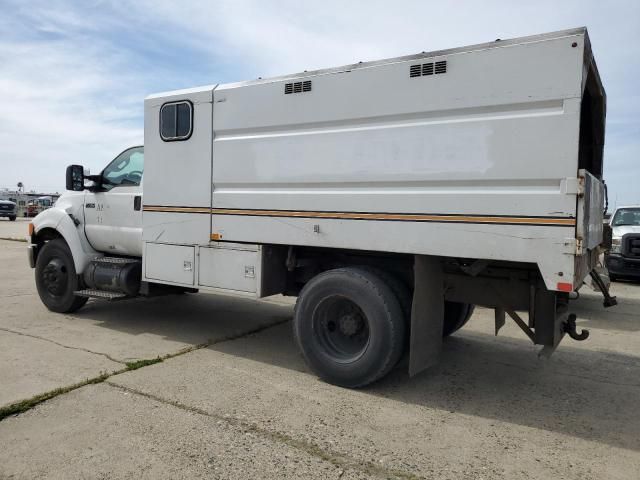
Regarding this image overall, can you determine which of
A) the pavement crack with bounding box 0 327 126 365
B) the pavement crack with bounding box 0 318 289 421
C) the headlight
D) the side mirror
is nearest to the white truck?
the pavement crack with bounding box 0 318 289 421

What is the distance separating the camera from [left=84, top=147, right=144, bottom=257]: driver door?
625cm

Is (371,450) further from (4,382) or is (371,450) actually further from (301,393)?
(4,382)

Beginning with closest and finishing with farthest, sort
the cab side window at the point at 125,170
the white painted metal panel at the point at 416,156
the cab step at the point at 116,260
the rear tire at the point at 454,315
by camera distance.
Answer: the white painted metal panel at the point at 416,156
the rear tire at the point at 454,315
the cab step at the point at 116,260
the cab side window at the point at 125,170

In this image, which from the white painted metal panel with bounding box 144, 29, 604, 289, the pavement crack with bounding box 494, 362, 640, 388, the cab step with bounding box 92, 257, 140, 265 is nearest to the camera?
the white painted metal panel with bounding box 144, 29, 604, 289

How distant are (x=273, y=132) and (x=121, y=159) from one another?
9.66 feet

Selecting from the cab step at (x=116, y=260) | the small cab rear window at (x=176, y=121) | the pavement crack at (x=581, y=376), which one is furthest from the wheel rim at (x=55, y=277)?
the pavement crack at (x=581, y=376)

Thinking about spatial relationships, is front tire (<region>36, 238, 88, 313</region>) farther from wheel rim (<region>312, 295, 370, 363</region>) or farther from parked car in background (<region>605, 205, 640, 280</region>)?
parked car in background (<region>605, 205, 640, 280</region>)

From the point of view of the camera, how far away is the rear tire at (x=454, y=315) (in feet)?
18.4

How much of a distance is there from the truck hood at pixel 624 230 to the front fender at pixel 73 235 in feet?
34.7

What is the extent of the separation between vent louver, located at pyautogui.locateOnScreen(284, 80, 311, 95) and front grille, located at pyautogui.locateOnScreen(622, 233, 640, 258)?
936 cm

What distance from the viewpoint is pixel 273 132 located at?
15.4ft

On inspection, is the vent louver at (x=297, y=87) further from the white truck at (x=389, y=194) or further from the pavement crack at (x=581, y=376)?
the pavement crack at (x=581, y=376)

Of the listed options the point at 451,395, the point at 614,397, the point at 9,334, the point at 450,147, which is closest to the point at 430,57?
the point at 450,147

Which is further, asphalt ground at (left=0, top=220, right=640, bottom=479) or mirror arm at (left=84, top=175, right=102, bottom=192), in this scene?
mirror arm at (left=84, top=175, right=102, bottom=192)
